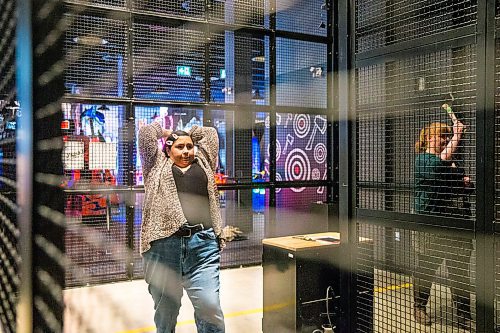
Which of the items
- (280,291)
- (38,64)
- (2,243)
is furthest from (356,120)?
(38,64)

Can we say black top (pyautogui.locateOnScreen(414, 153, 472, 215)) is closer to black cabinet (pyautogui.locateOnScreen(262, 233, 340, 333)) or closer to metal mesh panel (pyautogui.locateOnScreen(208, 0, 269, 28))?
black cabinet (pyautogui.locateOnScreen(262, 233, 340, 333))

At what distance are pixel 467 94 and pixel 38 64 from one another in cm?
227

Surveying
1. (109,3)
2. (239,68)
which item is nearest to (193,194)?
(109,3)

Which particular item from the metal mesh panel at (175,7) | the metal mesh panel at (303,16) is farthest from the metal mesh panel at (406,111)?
the metal mesh panel at (303,16)

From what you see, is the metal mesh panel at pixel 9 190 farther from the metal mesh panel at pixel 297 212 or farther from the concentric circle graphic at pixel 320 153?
the concentric circle graphic at pixel 320 153

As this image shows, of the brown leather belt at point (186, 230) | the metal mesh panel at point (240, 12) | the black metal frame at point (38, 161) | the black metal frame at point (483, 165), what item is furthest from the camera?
→ the metal mesh panel at point (240, 12)

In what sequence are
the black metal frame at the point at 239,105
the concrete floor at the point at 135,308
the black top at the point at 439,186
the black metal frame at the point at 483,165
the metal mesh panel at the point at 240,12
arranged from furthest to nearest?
the metal mesh panel at the point at 240,12
the black metal frame at the point at 239,105
the concrete floor at the point at 135,308
the black top at the point at 439,186
the black metal frame at the point at 483,165

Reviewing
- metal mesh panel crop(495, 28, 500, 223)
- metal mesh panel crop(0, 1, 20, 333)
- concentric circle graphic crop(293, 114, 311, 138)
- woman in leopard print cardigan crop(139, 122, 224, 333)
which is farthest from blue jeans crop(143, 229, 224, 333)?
concentric circle graphic crop(293, 114, 311, 138)

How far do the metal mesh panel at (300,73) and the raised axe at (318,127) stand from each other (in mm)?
206

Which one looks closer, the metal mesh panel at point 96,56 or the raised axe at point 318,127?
the metal mesh panel at point 96,56

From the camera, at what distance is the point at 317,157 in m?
7.46

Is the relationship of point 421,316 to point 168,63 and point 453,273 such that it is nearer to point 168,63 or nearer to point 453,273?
point 453,273

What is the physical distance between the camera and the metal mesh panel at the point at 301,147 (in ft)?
23.5

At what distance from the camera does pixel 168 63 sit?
20.2 ft
